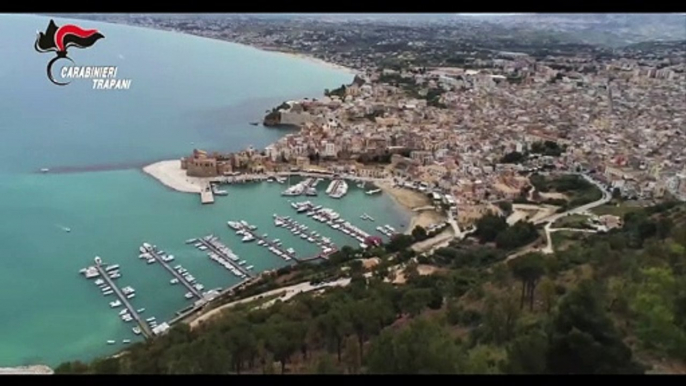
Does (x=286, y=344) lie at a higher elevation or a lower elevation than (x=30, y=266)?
higher

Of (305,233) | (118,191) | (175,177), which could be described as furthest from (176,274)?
(175,177)

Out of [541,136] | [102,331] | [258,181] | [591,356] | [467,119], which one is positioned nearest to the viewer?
[591,356]

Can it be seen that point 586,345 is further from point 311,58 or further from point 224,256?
point 311,58

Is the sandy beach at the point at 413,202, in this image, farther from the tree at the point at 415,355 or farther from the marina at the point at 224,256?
the tree at the point at 415,355

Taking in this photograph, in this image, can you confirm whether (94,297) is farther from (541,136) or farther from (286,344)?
(541,136)

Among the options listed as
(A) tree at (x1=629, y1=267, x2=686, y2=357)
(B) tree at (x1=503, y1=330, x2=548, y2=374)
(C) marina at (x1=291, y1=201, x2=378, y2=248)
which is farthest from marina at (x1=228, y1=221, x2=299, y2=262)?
(B) tree at (x1=503, y1=330, x2=548, y2=374)

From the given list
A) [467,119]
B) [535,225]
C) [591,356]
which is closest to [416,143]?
[467,119]

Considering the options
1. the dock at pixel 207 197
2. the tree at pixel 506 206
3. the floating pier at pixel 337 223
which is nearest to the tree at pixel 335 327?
the floating pier at pixel 337 223
